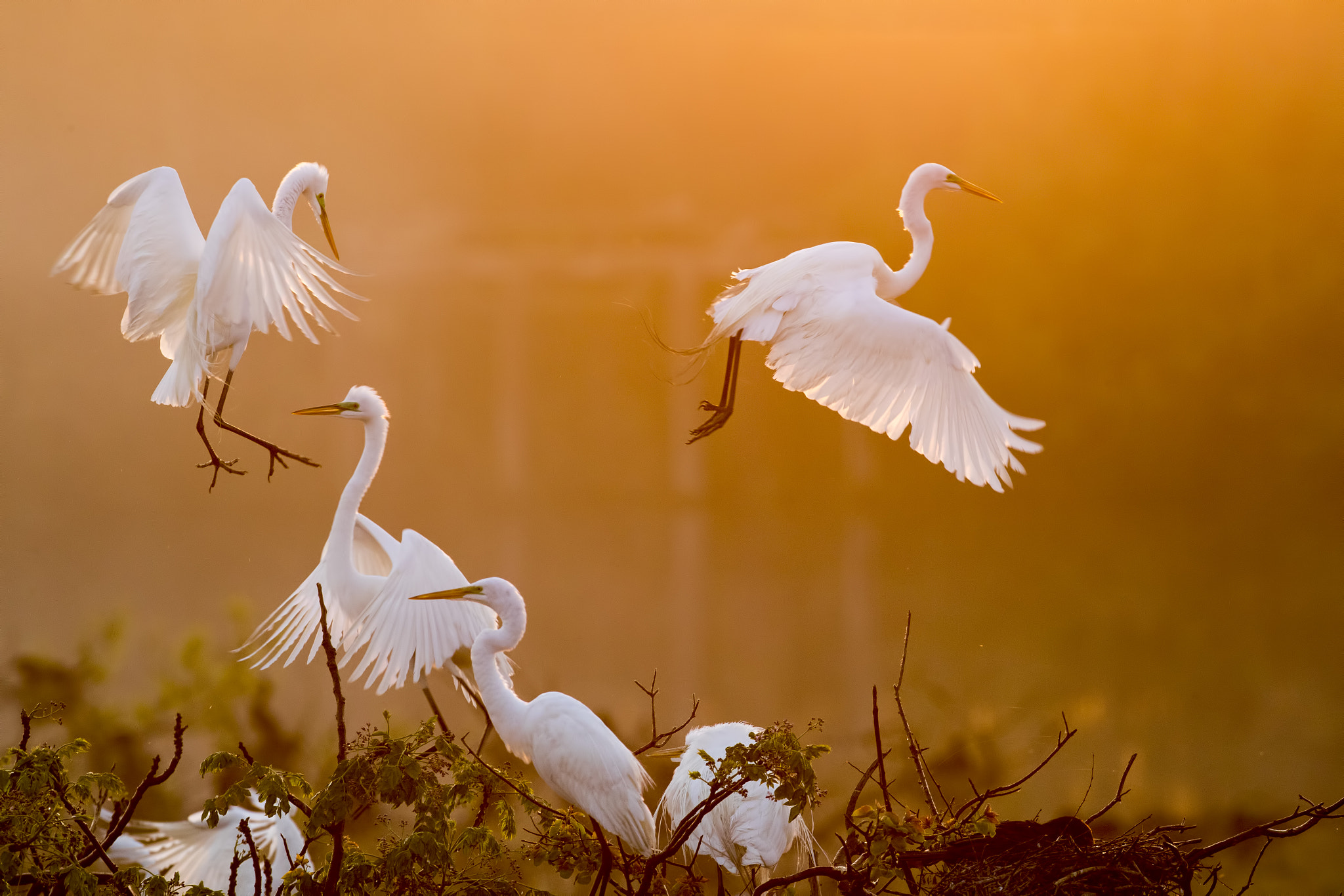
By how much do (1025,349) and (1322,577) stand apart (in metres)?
1.06

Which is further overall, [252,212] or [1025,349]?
[1025,349]

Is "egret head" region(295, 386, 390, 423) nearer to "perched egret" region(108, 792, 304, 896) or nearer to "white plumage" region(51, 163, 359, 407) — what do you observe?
"white plumage" region(51, 163, 359, 407)

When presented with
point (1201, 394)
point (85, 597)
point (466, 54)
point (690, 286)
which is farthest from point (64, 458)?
point (1201, 394)

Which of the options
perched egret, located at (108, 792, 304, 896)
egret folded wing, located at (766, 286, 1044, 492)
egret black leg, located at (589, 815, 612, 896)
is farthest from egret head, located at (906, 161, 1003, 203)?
perched egret, located at (108, 792, 304, 896)

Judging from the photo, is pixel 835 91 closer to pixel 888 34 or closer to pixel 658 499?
pixel 888 34

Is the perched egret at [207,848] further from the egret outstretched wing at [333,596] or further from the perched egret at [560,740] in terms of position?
the perched egret at [560,740]

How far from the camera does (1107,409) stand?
2.76 m

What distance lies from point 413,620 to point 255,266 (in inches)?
31.9

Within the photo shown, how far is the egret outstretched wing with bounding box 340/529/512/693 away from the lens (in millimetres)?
2109

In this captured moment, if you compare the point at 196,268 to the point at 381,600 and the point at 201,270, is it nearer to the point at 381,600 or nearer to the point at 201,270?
the point at 201,270

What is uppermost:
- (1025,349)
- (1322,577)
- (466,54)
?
(466,54)

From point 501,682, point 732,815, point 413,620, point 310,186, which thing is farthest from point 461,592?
point 310,186

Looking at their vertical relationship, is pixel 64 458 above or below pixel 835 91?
below

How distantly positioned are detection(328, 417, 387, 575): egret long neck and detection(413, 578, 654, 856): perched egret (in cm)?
44
